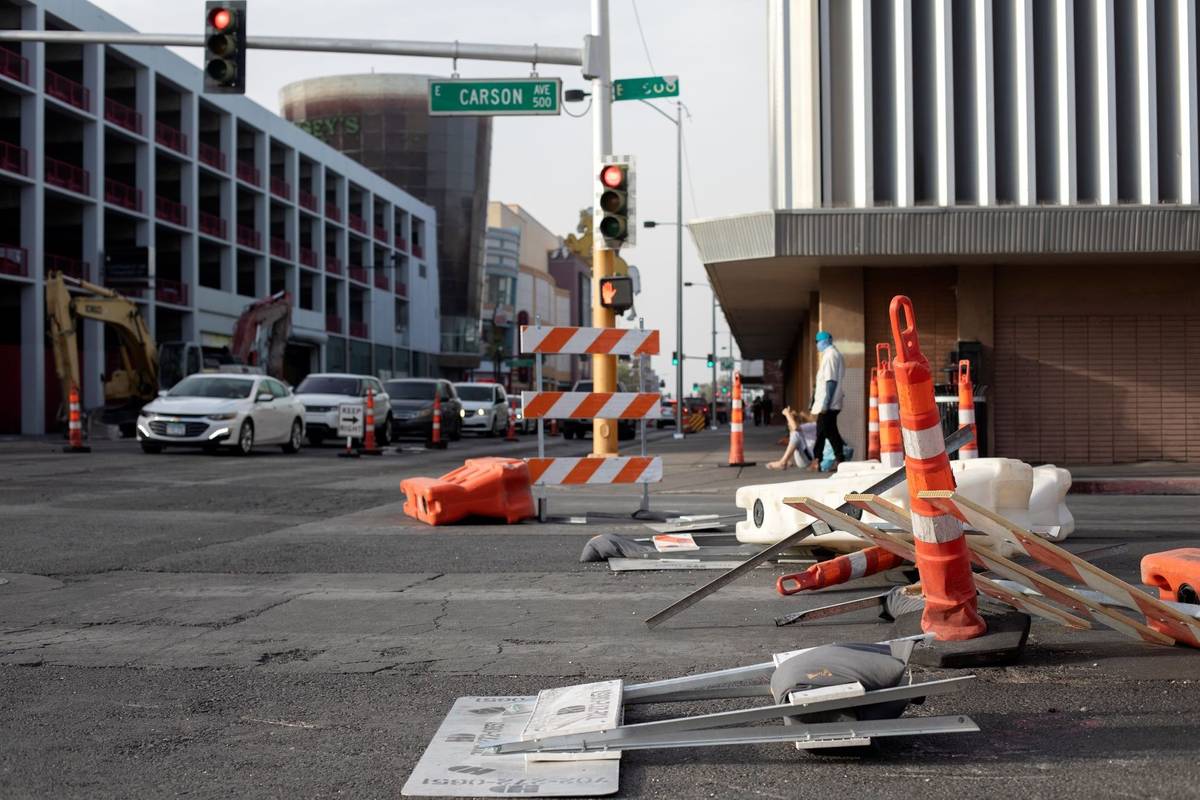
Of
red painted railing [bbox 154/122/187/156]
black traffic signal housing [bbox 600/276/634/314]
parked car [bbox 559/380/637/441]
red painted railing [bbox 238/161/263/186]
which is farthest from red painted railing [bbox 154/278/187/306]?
black traffic signal housing [bbox 600/276/634/314]

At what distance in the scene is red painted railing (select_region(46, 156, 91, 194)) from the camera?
45.7 metres

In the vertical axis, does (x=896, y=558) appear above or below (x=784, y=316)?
below

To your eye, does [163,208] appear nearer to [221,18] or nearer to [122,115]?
[122,115]

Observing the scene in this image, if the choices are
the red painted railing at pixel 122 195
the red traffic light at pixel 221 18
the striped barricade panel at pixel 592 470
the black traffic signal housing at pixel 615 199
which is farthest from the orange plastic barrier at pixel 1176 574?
the red painted railing at pixel 122 195

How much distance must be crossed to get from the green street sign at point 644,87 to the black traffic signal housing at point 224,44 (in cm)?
499

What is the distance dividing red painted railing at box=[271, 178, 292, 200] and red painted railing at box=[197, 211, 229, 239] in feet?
23.0

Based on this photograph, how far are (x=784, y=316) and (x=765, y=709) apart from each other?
31832 millimetres

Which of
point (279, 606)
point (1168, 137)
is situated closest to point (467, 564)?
point (279, 606)

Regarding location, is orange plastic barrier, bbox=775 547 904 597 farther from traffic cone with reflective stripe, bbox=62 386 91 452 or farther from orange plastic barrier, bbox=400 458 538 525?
traffic cone with reflective stripe, bbox=62 386 91 452

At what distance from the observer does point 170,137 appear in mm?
54875

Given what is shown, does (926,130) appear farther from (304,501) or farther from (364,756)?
(364,756)

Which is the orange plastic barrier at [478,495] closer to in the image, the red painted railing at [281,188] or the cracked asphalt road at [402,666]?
the cracked asphalt road at [402,666]

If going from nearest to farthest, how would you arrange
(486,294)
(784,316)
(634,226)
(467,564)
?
(467,564) < (634,226) < (784,316) < (486,294)

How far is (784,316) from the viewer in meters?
34.9
